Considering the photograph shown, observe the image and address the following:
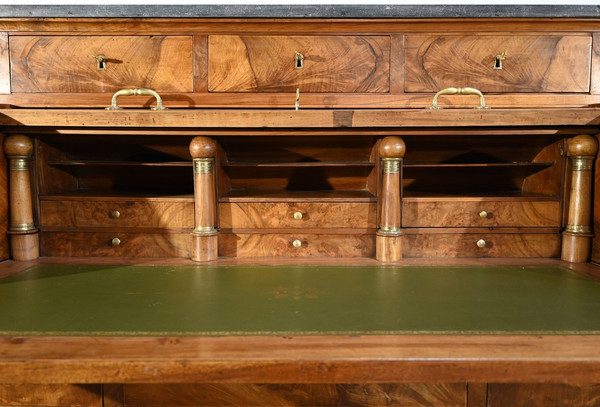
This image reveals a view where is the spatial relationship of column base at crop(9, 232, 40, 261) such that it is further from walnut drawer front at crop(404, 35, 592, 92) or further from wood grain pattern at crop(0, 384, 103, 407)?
walnut drawer front at crop(404, 35, 592, 92)

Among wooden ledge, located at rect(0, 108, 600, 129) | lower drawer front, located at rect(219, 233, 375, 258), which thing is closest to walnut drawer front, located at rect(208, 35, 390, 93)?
wooden ledge, located at rect(0, 108, 600, 129)

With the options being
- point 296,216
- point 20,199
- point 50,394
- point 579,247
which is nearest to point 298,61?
point 296,216

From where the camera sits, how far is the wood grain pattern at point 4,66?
6.59 feet

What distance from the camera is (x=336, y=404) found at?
3.34 feet

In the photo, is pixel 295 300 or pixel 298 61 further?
pixel 298 61

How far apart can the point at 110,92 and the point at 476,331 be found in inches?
71.2

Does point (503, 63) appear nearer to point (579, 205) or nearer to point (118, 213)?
point (579, 205)

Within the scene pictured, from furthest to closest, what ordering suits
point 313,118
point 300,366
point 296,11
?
point 296,11
point 313,118
point 300,366

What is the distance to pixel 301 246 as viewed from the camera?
180 cm

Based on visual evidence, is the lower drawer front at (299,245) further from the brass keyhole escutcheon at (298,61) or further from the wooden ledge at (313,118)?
the brass keyhole escutcheon at (298,61)

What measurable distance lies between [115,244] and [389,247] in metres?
1.08

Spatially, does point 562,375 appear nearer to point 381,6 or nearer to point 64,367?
point 64,367

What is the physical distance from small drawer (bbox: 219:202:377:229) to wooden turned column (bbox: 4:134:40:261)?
753 mm

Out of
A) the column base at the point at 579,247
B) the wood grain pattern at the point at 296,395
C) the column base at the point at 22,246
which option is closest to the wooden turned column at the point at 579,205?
the column base at the point at 579,247
